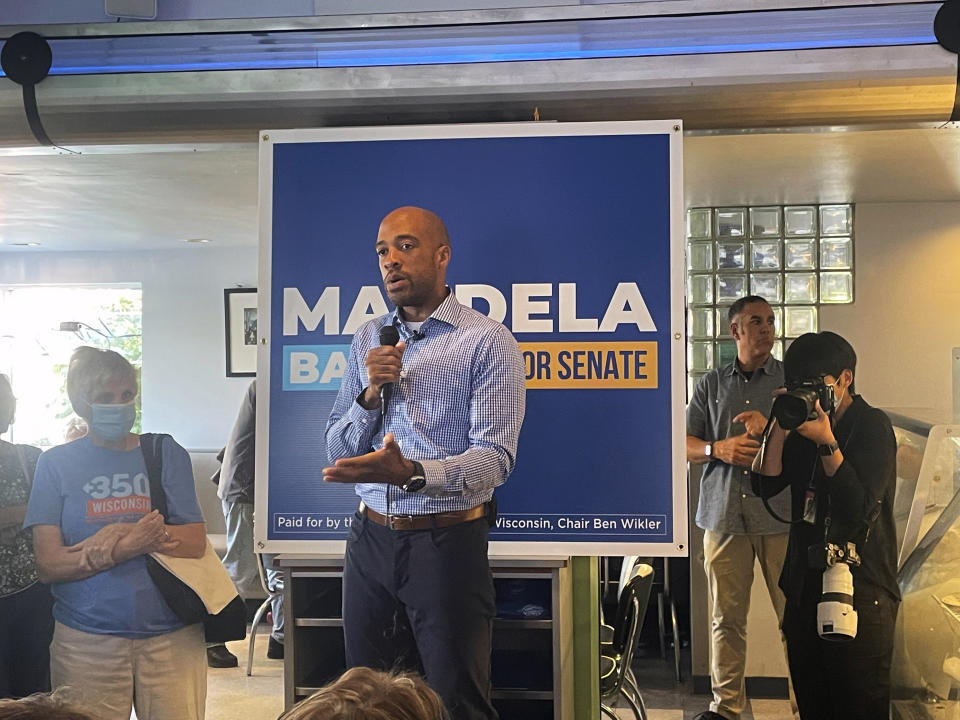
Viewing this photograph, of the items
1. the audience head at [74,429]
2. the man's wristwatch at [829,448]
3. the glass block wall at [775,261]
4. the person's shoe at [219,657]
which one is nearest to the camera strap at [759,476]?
the man's wristwatch at [829,448]

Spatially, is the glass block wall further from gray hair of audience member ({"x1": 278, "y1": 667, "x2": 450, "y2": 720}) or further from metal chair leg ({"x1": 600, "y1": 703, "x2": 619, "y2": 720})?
gray hair of audience member ({"x1": 278, "y1": 667, "x2": 450, "y2": 720})

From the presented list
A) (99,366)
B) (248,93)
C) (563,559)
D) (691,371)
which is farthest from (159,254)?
(691,371)

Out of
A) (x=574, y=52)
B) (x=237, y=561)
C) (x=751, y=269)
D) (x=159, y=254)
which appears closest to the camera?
(x=574, y=52)

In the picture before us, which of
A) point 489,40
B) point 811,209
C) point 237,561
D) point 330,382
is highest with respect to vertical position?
point 489,40

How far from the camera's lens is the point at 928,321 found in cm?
373

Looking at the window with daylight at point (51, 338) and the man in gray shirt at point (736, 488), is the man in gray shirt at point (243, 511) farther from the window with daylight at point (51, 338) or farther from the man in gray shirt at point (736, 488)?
the man in gray shirt at point (736, 488)

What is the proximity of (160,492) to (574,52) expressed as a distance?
1545mm

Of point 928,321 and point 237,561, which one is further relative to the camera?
point 928,321

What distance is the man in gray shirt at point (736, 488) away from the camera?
2.81m

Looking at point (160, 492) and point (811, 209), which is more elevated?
point (811, 209)

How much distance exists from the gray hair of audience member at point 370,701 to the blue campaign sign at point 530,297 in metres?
1.19

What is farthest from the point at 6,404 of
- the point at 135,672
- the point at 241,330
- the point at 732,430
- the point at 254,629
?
the point at 732,430

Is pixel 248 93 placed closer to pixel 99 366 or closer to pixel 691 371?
pixel 99 366

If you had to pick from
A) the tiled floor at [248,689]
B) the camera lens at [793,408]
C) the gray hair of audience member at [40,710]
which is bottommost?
the tiled floor at [248,689]
